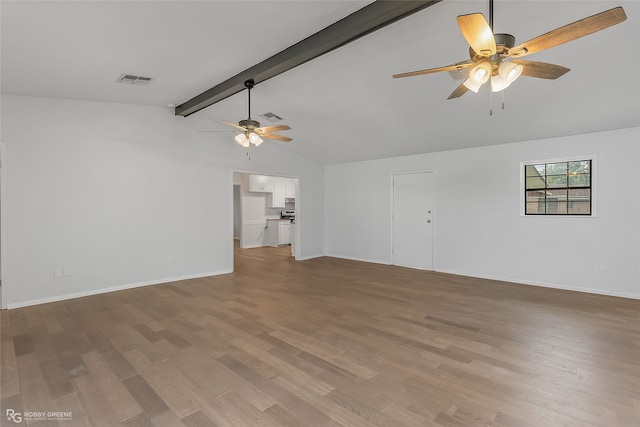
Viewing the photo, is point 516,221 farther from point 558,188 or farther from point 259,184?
point 259,184

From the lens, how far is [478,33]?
1943 millimetres

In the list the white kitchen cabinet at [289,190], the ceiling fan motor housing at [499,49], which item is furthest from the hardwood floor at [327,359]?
the white kitchen cabinet at [289,190]

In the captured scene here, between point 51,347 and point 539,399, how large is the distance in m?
4.26

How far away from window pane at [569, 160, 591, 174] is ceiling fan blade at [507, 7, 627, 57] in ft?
13.0

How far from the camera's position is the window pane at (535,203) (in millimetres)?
5328

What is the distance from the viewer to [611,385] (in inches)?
91.8

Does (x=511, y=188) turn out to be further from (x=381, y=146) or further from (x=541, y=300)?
(x=381, y=146)

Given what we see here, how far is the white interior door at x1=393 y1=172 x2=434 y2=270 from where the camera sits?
6.66 m

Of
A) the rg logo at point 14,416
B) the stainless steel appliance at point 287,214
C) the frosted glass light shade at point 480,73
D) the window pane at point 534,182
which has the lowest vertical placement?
the rg logo at point 14,416

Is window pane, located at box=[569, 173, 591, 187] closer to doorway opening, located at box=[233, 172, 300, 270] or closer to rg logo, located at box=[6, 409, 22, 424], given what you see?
doorway opening, located at box=[233, 172, 300, 270]

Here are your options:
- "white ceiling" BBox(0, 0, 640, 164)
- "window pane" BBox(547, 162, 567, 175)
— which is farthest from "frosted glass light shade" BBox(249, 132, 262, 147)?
"window pane" BBox(547, 162, 567, 175)

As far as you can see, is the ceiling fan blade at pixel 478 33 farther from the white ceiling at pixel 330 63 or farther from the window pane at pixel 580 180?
the window pane at pixel 580 180

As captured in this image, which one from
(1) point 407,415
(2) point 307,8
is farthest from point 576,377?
(2) point 307,8

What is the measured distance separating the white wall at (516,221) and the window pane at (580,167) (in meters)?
0.14
